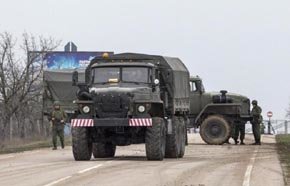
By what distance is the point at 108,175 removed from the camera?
61.3ft

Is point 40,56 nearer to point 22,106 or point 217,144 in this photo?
point 22,106

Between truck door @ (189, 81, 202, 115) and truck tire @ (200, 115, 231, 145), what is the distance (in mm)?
1111

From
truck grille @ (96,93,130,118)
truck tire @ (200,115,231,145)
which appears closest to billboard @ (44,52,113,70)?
truck tire @ (200,115,231,145)

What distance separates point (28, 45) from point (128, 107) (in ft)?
98.9

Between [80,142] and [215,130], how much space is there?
1477cm

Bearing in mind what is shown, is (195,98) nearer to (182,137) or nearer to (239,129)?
(239,129)

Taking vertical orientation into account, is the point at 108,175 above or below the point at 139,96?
below

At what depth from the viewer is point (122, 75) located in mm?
24797

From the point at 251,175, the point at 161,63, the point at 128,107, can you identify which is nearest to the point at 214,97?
the point at 161,63

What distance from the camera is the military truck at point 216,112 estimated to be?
37.9 metres

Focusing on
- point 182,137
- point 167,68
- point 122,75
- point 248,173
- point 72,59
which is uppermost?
point 72,59

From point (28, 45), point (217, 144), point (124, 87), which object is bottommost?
point (217, 144)

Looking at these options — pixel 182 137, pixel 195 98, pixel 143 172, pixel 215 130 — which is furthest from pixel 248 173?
pixel 195 98

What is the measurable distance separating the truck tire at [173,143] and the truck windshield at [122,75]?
7.64 feet
